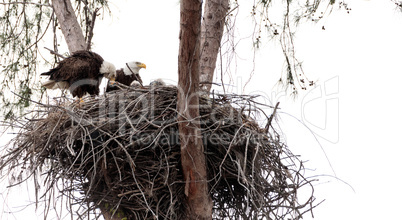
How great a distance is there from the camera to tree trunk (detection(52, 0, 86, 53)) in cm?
412

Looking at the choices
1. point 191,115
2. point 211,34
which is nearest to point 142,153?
point 191,115

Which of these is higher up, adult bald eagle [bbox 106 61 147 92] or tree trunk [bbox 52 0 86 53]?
tree trunk [bbox 52 0 86 53]

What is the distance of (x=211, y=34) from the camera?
405 centimetres

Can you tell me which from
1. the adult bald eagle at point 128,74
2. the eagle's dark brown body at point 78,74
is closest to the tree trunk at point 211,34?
the adult bald eagle at point 128,74

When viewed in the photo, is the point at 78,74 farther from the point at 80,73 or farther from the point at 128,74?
the point at 128,74

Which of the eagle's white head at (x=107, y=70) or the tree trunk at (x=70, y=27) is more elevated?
the tree trunk at (x=70, y=27)

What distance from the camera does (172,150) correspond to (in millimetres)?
2918

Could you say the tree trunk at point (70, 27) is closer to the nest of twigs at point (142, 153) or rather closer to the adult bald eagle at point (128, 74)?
the adult bald eagle at point (128, 74)

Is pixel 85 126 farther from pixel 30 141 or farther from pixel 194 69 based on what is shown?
pixel 194 69

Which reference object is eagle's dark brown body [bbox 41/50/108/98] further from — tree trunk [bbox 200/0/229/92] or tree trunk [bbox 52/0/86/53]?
A: tree trunk [bbox 200/0/229/92]

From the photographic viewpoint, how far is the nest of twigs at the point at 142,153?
2.76m

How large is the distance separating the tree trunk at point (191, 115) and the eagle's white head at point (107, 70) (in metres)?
1.68

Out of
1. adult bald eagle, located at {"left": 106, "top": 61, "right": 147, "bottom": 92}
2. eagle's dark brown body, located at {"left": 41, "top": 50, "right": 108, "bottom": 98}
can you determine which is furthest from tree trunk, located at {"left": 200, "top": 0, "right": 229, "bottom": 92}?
eagle's dark brown body, located at {"left": 41, "top": 50, "right": 108, "bottom": 98}

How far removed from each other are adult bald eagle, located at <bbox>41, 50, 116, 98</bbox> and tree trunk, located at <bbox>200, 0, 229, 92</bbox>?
860 mm
